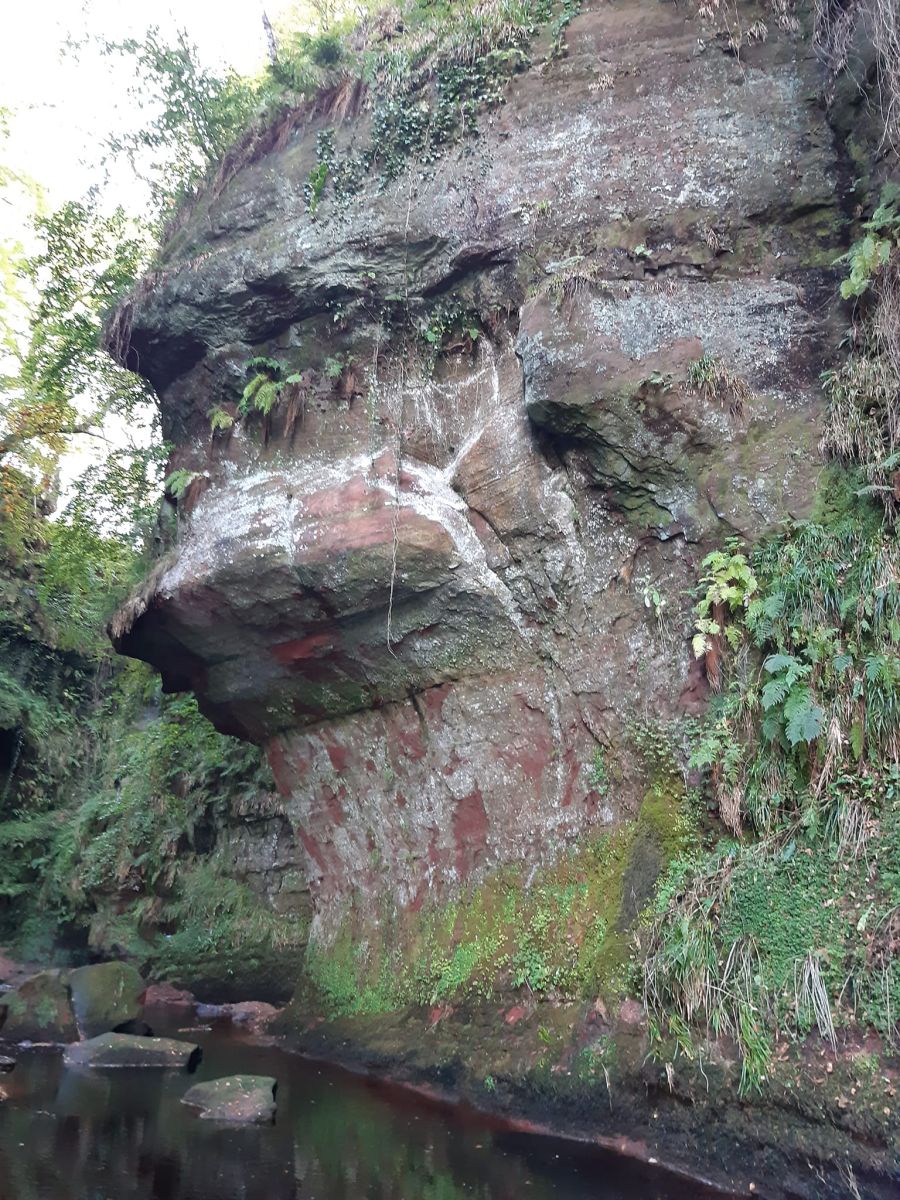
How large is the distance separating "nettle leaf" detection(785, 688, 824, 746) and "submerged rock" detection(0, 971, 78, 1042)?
329 inches

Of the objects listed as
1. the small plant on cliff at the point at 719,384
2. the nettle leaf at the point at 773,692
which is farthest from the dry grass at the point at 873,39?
the nettle leaf at the point at 773,692

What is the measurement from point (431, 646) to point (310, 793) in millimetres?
3187

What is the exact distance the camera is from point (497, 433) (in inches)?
356

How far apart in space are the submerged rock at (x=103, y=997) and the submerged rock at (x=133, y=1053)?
703 mm

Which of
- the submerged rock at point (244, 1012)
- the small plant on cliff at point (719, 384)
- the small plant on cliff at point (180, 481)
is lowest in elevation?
the submerged rock at point (244, 1012)

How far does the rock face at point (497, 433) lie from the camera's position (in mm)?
7902

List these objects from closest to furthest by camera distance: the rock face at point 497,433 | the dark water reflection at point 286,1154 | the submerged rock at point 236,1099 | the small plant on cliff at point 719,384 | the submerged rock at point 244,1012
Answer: the dark water reflection at point 286,1154
the submerged rock at point 236,1099
the small plant on cliff at point 719,384
the rock face at point 497,433
the submerged rock at point 244,1012

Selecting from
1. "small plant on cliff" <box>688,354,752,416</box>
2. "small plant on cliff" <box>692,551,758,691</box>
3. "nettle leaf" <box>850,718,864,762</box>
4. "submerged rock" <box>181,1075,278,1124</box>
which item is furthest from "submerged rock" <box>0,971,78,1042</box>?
"small plant on cliff" <box>688,354,752,416</box>

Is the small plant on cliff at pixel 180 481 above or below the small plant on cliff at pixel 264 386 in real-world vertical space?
below

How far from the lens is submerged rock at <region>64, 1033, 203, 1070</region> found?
8.58m

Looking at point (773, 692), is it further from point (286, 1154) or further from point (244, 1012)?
point (244, 1012)

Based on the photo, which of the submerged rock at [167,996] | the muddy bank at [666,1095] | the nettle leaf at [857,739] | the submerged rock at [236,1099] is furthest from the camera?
the submerged rock at [167,996]

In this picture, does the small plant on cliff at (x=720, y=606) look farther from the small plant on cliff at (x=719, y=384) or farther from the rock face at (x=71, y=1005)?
the rock face at (x=71, y=1005)

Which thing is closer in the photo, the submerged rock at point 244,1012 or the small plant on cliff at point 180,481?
the small plant on cliff at point 180,481
